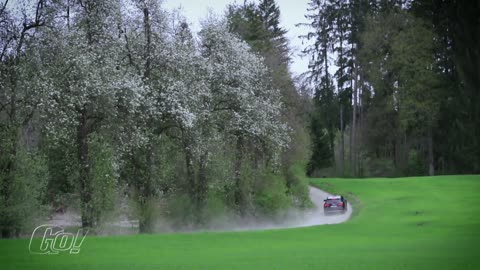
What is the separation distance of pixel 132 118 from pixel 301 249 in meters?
10.7

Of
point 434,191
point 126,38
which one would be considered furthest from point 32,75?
point 434,191

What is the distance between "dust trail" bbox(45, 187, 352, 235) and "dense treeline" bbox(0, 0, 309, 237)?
0.58m

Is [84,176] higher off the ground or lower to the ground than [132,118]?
lower

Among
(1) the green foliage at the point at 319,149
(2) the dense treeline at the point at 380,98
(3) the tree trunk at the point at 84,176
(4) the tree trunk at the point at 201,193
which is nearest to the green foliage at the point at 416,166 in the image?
(2) the dense treeline at the point at 380,98

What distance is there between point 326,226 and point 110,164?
1081 centimetres

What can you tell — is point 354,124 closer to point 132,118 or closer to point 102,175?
point 132,118

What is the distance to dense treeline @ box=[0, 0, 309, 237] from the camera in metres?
24.2

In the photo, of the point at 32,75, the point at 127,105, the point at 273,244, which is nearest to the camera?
the point at 273,244

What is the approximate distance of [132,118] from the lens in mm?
26484

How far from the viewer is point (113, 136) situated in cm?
2638

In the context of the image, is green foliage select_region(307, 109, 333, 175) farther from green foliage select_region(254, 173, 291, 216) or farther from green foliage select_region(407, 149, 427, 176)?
green foliage select_region(254, 173, 291, 216)

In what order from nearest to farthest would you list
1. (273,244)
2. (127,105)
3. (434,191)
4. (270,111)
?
(273,244), (127,105), (270,111), (434,191)

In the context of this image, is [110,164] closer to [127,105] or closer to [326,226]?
[127,105]

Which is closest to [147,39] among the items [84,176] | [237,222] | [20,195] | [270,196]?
[84,176]
